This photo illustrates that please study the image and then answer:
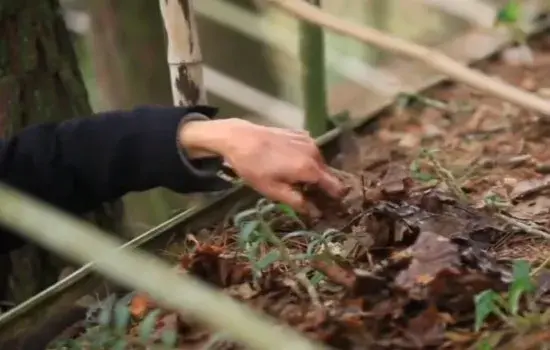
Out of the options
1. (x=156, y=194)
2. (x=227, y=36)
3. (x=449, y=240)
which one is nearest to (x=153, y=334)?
(x=449, y=240)

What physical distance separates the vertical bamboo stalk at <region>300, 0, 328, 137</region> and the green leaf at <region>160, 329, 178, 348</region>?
640 mm

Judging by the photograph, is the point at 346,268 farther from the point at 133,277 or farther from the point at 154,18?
the point at 154,18

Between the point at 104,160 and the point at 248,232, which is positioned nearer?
the point at 104,160

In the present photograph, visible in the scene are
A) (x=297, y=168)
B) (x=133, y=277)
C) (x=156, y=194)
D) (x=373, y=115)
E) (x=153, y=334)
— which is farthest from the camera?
(x=373, y=115)

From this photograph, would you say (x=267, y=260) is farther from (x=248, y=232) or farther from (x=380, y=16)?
(x=380, y=16)

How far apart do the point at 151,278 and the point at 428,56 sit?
1.71 ft

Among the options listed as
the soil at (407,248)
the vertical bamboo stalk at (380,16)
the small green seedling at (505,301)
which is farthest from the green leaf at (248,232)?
the vertical bamboo stalk at (380,16)

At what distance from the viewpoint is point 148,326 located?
1.12 metres

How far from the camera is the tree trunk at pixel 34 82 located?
4.59 feet

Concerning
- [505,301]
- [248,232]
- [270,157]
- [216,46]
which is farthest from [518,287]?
[216,46]

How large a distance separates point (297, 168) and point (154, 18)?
74 centimetres

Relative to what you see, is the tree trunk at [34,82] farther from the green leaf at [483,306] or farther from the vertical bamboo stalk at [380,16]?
the vertical bamboo stalk at [380,16]

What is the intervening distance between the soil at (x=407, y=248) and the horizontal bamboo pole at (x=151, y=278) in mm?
399

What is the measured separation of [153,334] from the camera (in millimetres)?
1136
